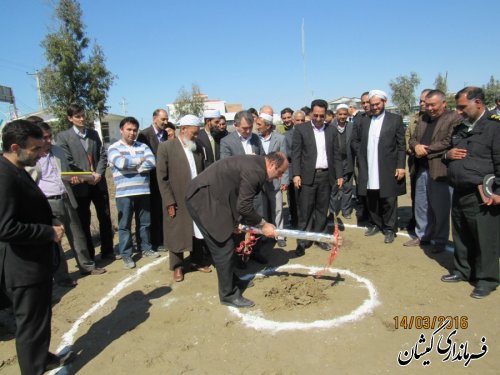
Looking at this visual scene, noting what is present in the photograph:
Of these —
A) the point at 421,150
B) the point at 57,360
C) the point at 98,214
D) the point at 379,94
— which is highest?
the point at 379,94

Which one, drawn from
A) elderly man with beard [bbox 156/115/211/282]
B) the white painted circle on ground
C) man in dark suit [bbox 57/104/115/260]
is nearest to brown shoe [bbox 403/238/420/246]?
the white painted circle on ground

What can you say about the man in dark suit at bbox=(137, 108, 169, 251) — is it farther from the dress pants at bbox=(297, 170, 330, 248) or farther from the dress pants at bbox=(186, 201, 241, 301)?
the dress pants at bbox=(297, 170, 330, 248)

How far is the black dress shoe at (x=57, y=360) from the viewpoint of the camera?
322cm

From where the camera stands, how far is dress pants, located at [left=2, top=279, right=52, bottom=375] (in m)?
2.78

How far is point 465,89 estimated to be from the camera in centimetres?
400

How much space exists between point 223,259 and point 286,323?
0.98 meters

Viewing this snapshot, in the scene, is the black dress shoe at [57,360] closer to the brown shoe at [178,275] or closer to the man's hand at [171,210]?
the brown shoe at [178,275]

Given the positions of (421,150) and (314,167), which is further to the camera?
(314,167)

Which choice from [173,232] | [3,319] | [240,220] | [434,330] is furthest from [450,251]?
[3,319]

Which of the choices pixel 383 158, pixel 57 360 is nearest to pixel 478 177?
pixel 383 158

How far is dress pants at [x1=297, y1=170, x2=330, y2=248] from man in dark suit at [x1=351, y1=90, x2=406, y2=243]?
0.87 m

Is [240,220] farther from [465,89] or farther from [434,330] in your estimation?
[465,89]

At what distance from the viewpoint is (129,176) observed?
5.30 metres
